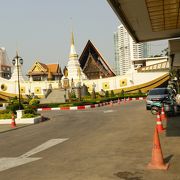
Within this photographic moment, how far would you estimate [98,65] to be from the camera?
299 ft

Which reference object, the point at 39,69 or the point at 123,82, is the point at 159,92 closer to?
the point at 123,82

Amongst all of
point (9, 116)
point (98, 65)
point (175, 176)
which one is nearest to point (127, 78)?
point (98, 65)

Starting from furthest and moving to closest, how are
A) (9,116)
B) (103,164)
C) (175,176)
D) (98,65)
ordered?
1. (98,65)
2. (9,116)
3. (103,164)
4. (175,176)

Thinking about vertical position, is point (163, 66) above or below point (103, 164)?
above

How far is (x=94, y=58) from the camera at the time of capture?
3597 inches

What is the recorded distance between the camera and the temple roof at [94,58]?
3521 inches

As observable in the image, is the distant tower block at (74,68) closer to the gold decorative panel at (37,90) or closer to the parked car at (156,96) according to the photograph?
the gold decorative panel at (37,90)

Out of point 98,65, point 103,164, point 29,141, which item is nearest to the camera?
point 103,164

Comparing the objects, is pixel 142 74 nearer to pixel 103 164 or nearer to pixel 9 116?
pixel 9 116

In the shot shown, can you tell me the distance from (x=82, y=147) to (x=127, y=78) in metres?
57.0

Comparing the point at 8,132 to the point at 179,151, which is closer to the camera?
the point at 179,151

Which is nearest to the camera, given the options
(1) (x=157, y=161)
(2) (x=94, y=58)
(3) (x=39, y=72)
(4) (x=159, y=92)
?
(1) (x=157, y=161)

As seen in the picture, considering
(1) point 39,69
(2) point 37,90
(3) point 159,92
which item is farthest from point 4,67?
(3) point 159,92

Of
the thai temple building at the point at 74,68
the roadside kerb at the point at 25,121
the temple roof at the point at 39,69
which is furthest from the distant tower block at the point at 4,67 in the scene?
the roadside kerb at the point at 25,121
